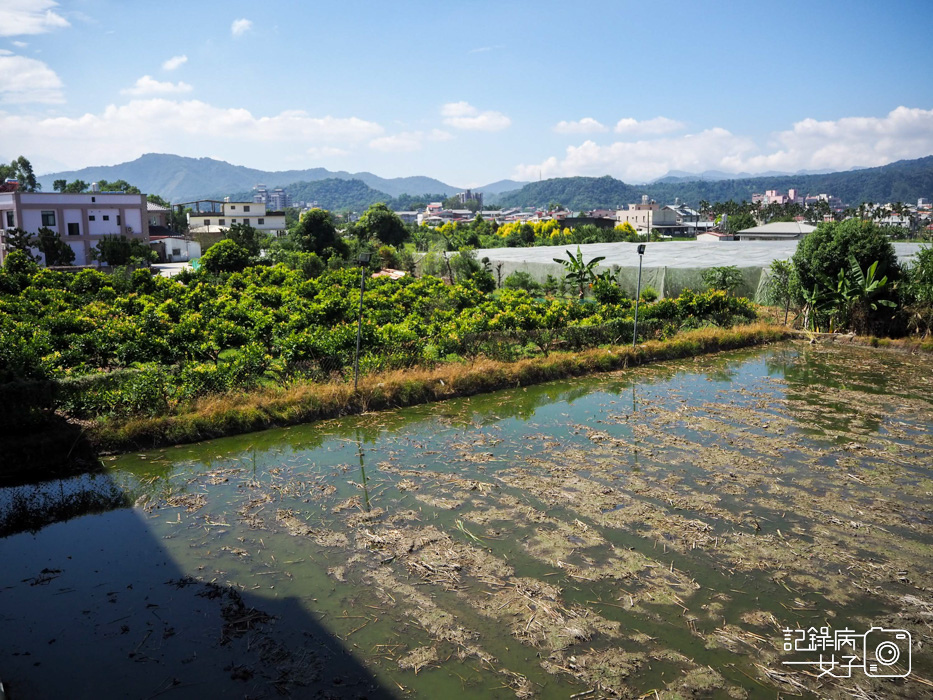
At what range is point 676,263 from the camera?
78.7ft

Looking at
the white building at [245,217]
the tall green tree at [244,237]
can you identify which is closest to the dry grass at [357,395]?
the tall green tree at [244,237]

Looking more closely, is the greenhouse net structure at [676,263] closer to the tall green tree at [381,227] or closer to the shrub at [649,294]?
the shrub at [649,294]

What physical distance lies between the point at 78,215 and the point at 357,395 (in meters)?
41.2

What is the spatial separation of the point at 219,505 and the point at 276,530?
1.20m

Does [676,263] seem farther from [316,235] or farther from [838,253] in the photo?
[316,235]

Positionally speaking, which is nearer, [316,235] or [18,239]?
[18,239]

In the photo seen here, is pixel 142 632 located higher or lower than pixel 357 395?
lower

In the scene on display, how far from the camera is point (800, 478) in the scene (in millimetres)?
9328

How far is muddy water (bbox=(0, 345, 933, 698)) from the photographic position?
546 cm

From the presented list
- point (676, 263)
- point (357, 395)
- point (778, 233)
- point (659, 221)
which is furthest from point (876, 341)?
point (659, 221)

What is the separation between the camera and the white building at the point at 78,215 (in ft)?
140

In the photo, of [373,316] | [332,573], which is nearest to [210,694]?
[332,573]

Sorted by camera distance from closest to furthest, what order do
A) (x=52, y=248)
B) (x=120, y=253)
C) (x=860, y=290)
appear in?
(x=860, y=290) → (x=120, y=253) → (x=52, y=248)

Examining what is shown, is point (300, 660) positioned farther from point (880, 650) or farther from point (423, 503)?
point (880, 650)
